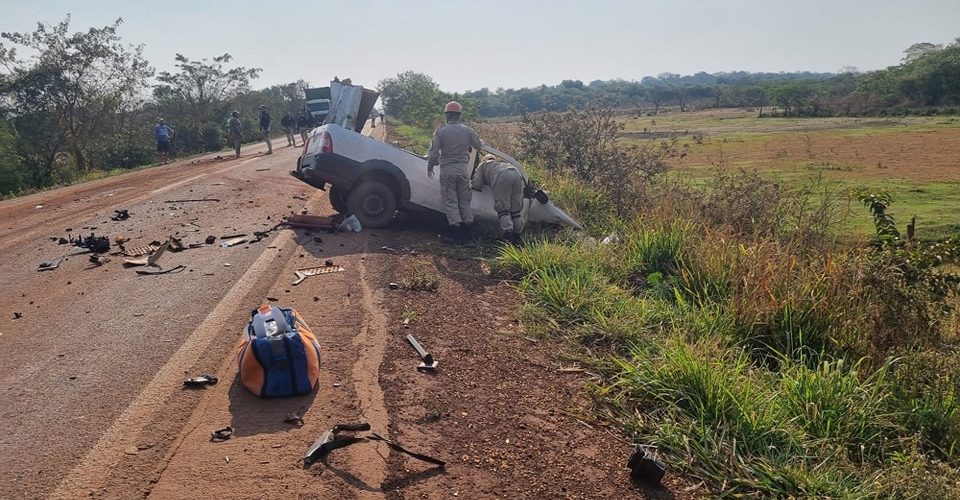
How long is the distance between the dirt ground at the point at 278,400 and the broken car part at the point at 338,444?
5 centimetres

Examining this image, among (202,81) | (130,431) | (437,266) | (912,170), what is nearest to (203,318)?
(130,431)

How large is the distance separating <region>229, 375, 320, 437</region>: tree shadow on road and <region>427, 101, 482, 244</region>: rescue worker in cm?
510

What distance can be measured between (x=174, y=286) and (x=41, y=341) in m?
1.56

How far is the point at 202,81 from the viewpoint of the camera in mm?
45062

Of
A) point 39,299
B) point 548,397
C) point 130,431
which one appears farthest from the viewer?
point 39,299

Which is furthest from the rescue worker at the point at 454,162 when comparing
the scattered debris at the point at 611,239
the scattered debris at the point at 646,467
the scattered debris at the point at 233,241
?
the scattered debris at the point at 646,467

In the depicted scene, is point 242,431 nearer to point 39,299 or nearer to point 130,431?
point 130,431

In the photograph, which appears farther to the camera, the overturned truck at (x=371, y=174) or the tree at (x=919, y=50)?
the tree at (x=919, y=50)

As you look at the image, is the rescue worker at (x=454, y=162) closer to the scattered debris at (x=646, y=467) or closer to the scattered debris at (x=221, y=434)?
the scattered debris at (x=221, y=434)

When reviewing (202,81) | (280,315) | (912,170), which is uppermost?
(202,81)

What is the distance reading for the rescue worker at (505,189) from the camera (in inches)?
351

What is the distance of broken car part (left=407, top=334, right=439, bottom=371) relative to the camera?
468 cm

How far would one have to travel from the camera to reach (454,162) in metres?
8.81

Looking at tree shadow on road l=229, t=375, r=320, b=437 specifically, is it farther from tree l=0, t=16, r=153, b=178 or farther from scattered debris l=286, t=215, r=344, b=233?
tree l=0, t=16, r=153, b=178
